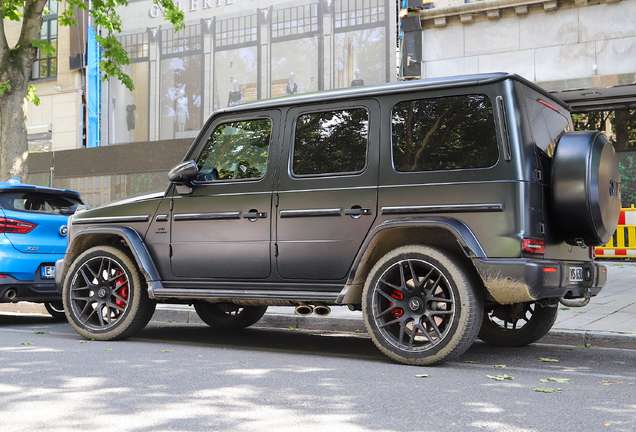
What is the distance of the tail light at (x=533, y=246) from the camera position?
4574 mm

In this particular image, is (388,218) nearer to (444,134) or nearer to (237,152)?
(444,134)

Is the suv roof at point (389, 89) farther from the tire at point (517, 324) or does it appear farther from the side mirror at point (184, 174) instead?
the tire at point (517, 324)

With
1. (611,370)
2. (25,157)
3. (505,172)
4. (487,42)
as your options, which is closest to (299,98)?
(505,172)

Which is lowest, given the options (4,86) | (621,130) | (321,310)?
(321,310)

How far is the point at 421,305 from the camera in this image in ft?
16.1

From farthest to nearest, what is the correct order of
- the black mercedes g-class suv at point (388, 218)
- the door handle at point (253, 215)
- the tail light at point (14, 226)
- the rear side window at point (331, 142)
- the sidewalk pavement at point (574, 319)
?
the tail light at point (14, 226)
the sidewalk pavement at point (574, 319)
the door handle at point (253, 215)
the rear side window at point (331, 142)
the black mercedes g-class suv at point (388, 218)

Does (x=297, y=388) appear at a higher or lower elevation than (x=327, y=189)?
lower

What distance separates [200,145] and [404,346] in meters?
2.62

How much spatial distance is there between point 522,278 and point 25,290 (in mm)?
5476

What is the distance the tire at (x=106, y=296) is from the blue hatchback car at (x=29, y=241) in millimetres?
1237

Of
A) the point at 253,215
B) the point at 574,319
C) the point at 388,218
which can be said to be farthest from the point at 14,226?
the point at 574,319

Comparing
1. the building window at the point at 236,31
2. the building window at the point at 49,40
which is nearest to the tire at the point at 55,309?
the building window at the point at 236,31

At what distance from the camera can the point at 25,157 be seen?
40.7ft

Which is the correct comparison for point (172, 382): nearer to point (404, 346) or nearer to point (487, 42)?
point (404, 346)
